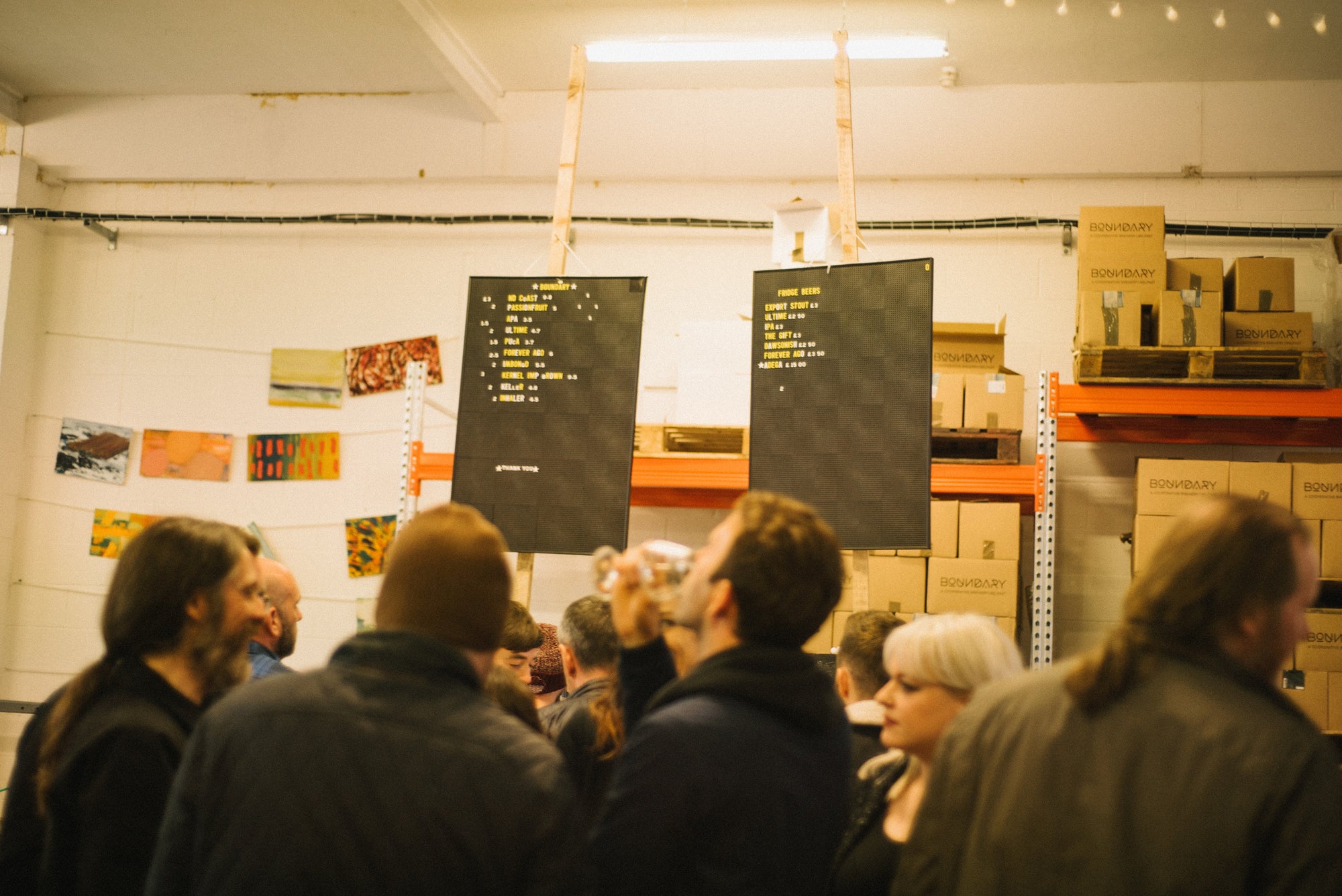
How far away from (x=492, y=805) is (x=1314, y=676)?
441cm

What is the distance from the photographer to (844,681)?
2.90 metres

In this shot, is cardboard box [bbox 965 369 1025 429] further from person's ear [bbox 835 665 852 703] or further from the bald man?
the bald man

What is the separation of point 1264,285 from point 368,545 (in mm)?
4962

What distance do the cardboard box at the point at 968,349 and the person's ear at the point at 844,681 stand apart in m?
2.70

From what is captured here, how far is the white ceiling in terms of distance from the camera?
5402mm

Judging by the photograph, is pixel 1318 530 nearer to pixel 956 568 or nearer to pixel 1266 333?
pixel 1266 333

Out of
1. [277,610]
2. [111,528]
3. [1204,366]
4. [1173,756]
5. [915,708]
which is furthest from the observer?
[111,528]

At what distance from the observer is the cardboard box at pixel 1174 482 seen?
475 centimetres

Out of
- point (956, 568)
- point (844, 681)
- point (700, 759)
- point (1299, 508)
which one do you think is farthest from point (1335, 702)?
point (700, 759)

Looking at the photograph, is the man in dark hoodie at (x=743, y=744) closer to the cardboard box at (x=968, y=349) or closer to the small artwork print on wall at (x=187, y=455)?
the cardboard box at (x=968, y=349)

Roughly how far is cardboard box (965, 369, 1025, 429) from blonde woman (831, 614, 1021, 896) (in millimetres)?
2974

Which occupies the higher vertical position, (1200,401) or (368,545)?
(1200,401)

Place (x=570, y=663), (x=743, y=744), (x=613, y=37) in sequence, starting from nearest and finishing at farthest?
1. (x=743, y=744)
2. (x=570, y=663)
3. (x=613, y=37)

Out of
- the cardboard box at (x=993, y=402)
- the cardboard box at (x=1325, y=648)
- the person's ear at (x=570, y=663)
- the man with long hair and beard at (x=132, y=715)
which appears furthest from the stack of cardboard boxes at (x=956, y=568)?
the man with long hair and beard at (x=132, y=715)
